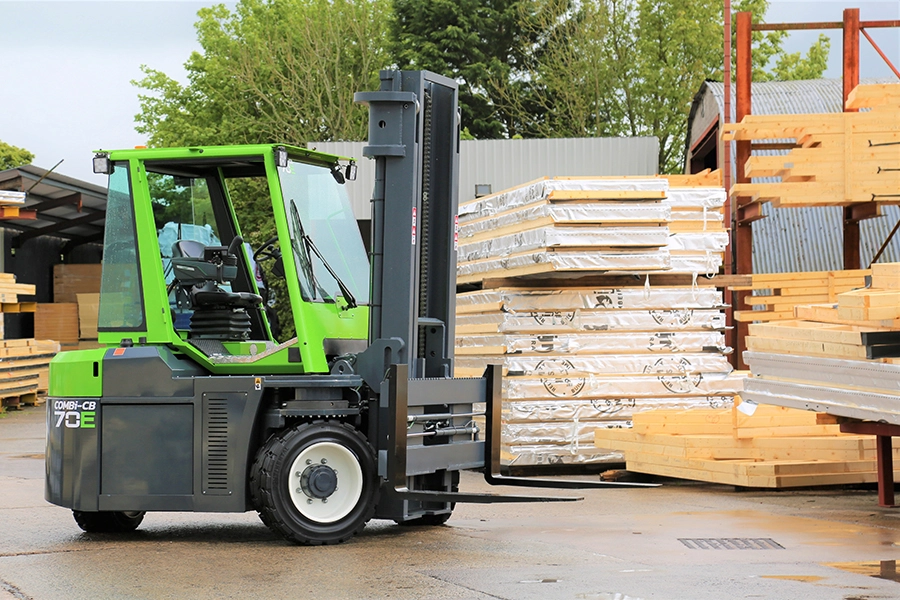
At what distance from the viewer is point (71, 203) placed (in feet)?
81.5

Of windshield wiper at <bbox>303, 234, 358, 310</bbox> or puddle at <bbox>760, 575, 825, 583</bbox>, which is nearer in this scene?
puddle at <bbox>760, 575, 825, 583</bbox>

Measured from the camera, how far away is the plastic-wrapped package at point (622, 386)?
36.6 feet

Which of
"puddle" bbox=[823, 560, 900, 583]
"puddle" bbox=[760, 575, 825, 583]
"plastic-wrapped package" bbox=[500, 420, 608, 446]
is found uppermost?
"plastic-wrapped package" bbox=[500, 420, 608, 446]

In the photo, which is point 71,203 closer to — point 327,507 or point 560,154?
point 560,154

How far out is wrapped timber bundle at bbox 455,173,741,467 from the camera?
10859 mm

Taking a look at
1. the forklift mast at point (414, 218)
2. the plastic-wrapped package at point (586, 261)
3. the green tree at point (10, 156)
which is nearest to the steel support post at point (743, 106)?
the plastic-wrapped package at point (586, 261)

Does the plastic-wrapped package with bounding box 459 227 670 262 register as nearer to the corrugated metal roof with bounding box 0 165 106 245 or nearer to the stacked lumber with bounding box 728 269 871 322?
the stacked lumber with bounding box 728 269 871 322

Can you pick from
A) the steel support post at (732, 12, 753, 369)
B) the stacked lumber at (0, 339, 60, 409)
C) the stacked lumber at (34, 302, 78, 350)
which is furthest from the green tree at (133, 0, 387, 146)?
the steel support post at (732, 12, 753, 369)

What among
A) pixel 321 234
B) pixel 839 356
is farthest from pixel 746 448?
pixel 321 234

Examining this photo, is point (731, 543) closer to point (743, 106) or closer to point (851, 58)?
point (743, 106)

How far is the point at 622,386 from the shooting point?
11336 mm

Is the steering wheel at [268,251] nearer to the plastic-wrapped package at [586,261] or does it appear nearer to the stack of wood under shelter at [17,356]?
the plastic-wrapped package at [586,261]

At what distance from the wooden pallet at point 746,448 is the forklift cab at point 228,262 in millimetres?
4090

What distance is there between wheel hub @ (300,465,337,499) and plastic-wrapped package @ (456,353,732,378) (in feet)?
14.4
